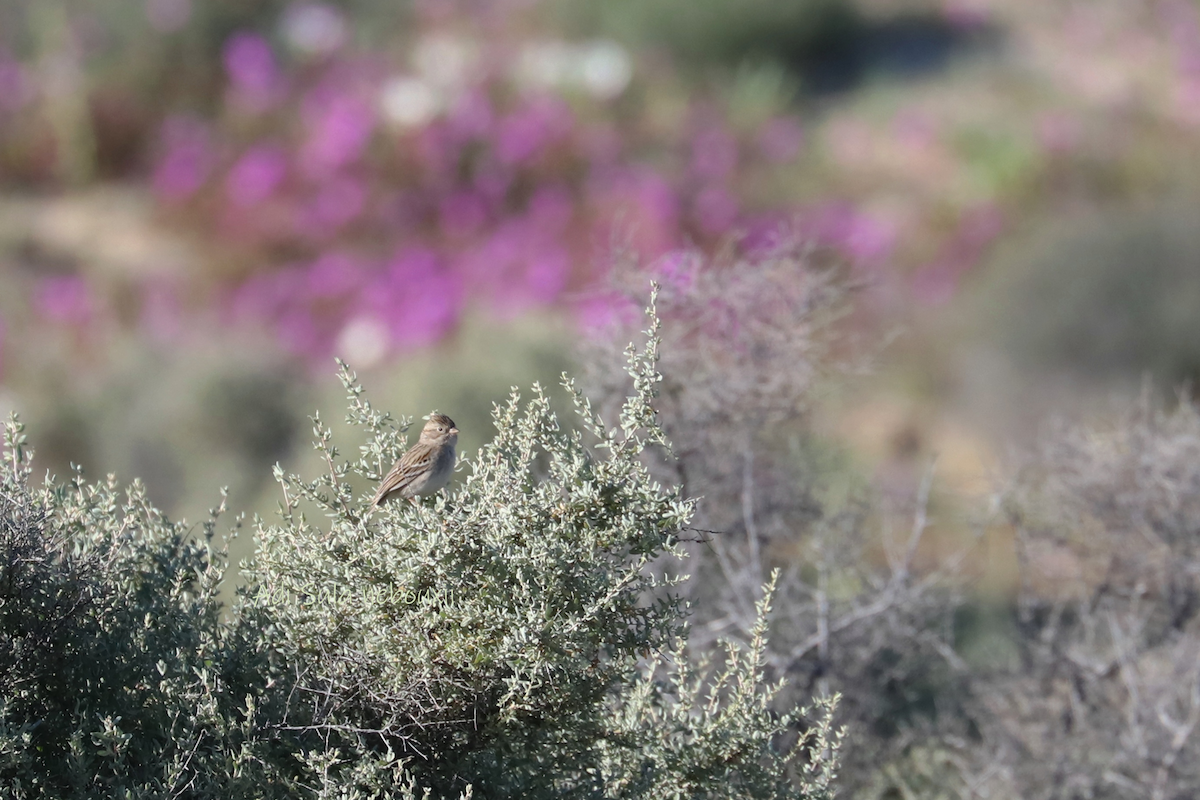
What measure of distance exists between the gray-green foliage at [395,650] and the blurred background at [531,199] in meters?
3.41

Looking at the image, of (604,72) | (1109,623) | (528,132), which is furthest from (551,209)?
(1109,623)

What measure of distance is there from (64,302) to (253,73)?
4.00 meters

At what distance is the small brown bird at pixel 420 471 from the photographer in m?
2.98

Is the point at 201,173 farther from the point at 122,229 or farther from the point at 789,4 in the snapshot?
the point at 789,4

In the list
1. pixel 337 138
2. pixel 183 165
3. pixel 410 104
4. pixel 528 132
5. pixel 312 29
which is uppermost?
pixel 312 29

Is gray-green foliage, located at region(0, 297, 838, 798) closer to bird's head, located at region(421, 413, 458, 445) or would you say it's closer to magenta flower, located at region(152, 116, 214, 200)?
bird's head, located at region(421, 413, 458, 445)

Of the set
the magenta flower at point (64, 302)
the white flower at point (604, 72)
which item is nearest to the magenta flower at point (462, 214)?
the white flower at point (604, 72)

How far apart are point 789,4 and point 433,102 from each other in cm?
525

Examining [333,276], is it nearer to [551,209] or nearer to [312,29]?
[551,209]

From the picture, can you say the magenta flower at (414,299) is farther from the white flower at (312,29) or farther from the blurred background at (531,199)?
the white flower at (312,29)

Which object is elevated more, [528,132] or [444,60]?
[444,60]

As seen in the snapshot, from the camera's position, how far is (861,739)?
417 centimetres

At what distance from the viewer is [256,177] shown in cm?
1241

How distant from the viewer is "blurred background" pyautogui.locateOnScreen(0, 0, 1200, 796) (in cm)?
884
